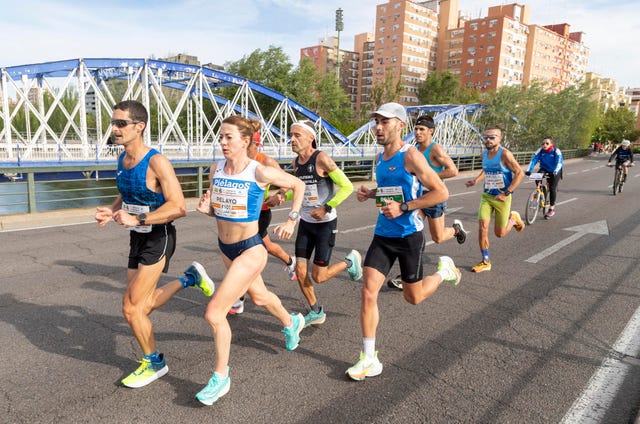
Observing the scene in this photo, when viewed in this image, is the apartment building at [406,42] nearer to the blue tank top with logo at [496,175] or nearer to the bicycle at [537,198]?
the bicycle at [537,198]

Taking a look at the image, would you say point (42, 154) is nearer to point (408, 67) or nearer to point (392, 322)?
point (392, 322)

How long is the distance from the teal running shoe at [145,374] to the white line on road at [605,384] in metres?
2.84

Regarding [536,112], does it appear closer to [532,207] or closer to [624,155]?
[624,155]

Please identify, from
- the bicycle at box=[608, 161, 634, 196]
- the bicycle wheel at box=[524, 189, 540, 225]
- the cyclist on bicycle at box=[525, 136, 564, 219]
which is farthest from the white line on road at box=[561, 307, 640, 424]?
the bicycle at box=[608, 161, 634, 196]

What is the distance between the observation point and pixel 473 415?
2.85m

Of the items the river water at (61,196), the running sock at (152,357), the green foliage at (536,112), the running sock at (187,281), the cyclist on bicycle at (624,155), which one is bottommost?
the river water at (61,196)

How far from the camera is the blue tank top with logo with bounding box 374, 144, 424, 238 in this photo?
3.45m

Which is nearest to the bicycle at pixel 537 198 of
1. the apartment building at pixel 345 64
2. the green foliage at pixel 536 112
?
the green foliage at pixel 536 112

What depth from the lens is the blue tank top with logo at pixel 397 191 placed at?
345cm

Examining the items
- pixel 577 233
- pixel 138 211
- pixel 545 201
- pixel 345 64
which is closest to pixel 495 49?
pixel 345 64

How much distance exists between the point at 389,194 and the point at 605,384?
7.14 ft

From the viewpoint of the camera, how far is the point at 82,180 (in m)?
15.5

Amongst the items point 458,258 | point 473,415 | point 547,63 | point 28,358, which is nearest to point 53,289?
point 28,358

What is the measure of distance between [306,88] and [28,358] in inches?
2488
